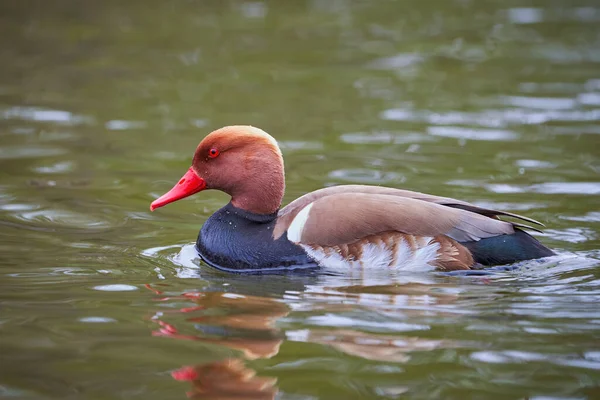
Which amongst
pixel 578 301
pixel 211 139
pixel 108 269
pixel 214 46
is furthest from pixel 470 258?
pixel 214 46

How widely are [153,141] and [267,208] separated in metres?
4.04

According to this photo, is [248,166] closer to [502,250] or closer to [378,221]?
[378,221]

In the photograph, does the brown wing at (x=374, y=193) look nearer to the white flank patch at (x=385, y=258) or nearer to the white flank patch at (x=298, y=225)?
the white flank patch at (x=298, y=225)

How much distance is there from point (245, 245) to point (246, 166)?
1.89ft

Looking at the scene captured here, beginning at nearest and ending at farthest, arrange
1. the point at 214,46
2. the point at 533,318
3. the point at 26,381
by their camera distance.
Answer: the point at 26,381 → the point at 533,318 → the point at 214,46

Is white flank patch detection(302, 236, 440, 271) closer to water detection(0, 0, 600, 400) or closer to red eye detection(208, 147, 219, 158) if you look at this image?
water detection(0, 0, 600, 400)

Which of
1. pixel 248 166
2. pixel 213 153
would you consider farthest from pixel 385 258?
pixel 213 153

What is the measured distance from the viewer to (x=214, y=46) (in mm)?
15156

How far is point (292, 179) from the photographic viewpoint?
378 inches

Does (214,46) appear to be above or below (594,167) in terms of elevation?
above

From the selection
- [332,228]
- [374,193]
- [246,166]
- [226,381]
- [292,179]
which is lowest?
[292,179]

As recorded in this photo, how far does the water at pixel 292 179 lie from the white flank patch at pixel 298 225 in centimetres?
30

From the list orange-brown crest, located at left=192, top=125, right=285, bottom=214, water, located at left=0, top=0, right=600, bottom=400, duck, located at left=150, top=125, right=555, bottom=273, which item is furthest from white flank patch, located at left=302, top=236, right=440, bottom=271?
orange-brown crest, located at left=192, top=125, right=285, bottom=214

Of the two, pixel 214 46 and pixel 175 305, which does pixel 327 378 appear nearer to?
pixel 175 305
